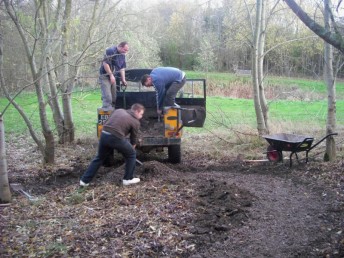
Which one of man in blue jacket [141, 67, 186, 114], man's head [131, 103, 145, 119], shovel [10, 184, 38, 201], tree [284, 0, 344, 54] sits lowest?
shovel [10, 184, 38, 201]

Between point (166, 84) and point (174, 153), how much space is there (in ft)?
4.83

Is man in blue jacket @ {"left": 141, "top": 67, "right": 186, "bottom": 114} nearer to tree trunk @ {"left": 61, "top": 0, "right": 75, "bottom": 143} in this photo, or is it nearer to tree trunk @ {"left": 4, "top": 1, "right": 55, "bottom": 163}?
tree trunk @ {"left": 4, "top": 1, "right": 55, "bottom": 163}

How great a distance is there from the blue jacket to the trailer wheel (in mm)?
904

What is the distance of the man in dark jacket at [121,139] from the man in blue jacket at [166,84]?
1.73 meters

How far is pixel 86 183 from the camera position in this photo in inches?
271

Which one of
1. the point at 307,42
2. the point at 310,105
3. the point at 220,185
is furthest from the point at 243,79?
the point at 220,185

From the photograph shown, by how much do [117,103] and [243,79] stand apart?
14.0 m

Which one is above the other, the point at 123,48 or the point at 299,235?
the point at 123,48

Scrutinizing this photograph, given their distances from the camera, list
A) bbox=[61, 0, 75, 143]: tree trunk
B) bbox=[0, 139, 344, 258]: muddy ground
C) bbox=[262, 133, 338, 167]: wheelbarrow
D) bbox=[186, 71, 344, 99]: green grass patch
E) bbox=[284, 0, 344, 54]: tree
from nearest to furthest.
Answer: bbox=[284, 0, 344, 54]: tree
bbox=[0, 139, 344, 258]: muddy ground
bbox=[262, 133, 338, 167]: wheelbarrow
bbox=[61, 0, 75, 143]: tree trunk
bbox=[186, 71, 344, 99]: green grass patch

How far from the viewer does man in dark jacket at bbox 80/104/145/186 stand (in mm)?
6676

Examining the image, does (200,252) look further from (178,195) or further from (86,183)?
(86,183)

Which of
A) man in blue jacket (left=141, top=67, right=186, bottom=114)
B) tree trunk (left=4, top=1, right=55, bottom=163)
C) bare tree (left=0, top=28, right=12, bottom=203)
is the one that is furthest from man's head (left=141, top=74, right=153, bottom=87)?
bare tree (left=0, top=28, right=12, bottom=203)

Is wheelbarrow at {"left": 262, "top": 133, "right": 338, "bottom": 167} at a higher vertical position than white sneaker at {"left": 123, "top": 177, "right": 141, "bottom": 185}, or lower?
higher

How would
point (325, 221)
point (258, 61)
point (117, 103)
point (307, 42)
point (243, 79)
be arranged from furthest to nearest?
point (243, 79) < point (307, 42) < point (258, 61) < point (117, 103) < point (325, 221)
